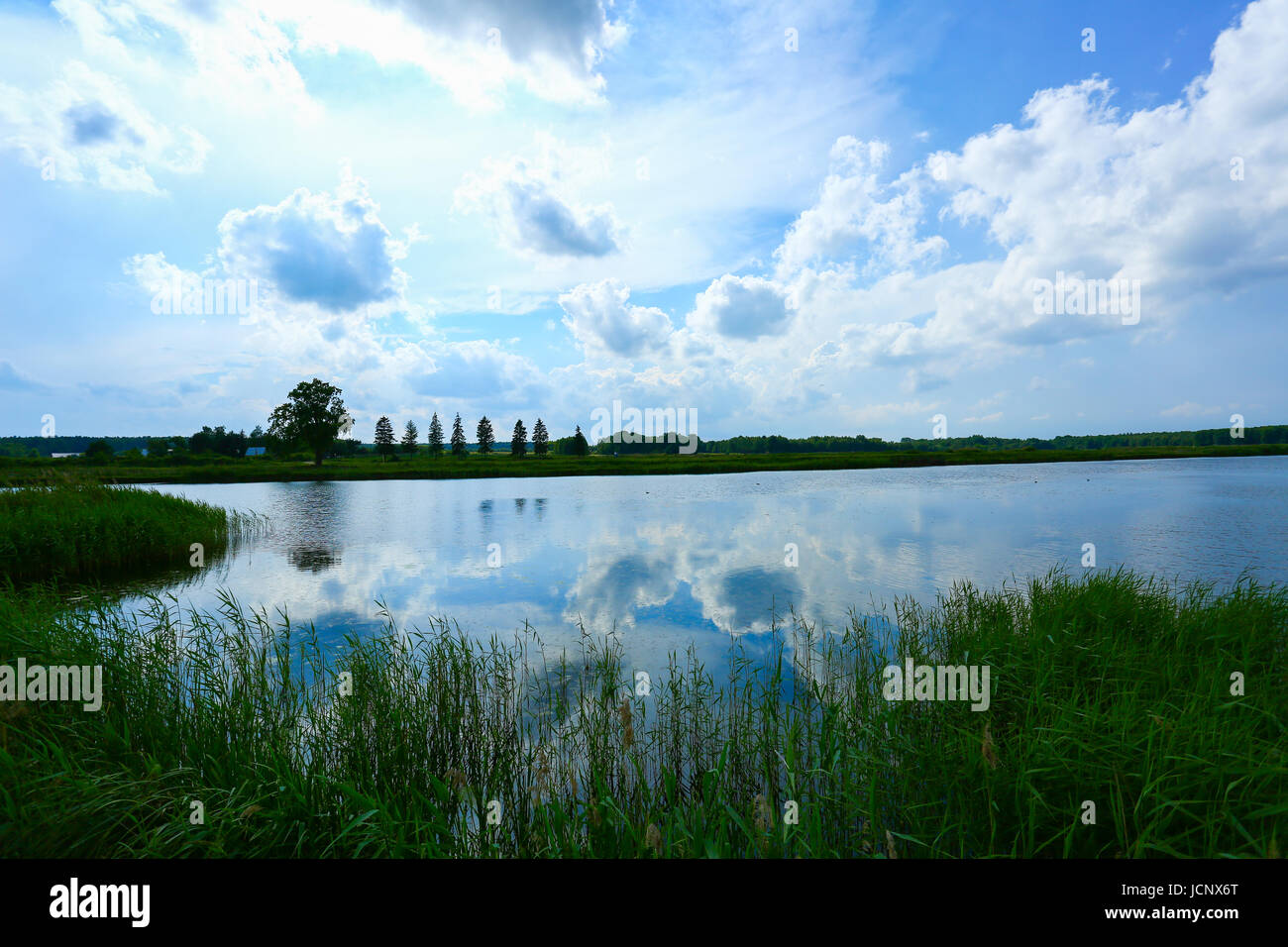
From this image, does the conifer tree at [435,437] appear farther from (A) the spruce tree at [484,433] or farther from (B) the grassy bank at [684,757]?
(B) the grassy bank at [684,757]

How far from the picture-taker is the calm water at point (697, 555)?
15375mm

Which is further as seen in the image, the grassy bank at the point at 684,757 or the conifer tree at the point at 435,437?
the conifer tree at the point at 435,437

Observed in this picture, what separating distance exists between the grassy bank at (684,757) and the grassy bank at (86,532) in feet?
46.0

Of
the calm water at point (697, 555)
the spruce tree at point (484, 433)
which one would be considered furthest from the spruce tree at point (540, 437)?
the calm water at point (697, 555)

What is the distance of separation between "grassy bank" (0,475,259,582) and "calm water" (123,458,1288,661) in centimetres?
251

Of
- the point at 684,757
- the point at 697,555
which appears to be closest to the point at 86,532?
the point at 697,555

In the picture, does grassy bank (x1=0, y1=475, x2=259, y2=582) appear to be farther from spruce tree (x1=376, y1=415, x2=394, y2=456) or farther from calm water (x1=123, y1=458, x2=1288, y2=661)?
spruce tree (x1=376, y1=415, x2=394, y2=456)

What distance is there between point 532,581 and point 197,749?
1340 cm

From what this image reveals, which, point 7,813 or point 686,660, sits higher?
point 7,813

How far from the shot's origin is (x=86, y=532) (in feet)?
66.7

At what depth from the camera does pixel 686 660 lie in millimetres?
11195

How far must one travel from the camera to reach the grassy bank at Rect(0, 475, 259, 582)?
61.5 ft
